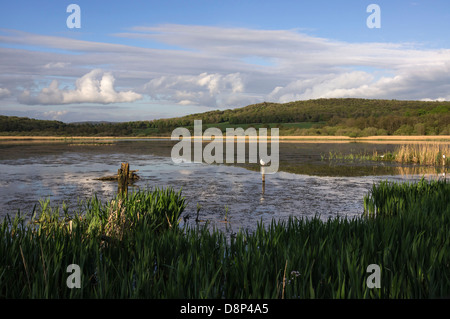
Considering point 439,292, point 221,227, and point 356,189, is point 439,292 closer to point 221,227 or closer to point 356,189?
point 221,227

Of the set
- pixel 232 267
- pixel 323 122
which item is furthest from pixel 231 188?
pixel 323 122

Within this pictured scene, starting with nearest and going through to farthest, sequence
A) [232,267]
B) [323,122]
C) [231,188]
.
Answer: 1. [232,267]
2. [231,188]
3. [323,122]

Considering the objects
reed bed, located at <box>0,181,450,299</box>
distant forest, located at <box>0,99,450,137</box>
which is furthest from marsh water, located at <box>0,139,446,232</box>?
distant forest, located at <box>0,99,450,137</box>

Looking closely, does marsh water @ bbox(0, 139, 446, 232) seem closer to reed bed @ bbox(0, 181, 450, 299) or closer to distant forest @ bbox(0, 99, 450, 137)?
reed bed @ bbox(0, 181, 450, 299)

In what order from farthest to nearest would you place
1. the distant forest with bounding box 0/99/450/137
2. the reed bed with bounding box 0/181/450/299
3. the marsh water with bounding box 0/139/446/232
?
the distant forest with bounding box 0/99/450/137 < the marsh water with bounding box 0/139/446/232 < the reed bed with bounding box 0/181/450/299

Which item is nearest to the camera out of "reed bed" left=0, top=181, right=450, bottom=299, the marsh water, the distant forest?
"reed bed" left=0, top=181, right=450, bottom=299

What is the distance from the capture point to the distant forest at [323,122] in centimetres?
7606

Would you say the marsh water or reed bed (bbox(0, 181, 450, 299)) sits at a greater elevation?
reed bed (bbox(0, 181, 450, 299))

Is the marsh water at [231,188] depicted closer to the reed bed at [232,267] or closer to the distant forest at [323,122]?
the reed bed at [232,267]

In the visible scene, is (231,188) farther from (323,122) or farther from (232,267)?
(323,122)

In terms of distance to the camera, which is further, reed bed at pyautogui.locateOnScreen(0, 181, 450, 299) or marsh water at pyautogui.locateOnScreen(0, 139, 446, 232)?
marsh water at pyautogui.locateOnScreen(0, 139, 446, 232)

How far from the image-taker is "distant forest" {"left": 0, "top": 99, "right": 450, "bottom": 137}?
76.1m

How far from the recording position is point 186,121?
131 meters

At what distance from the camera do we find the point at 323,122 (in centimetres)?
10669
